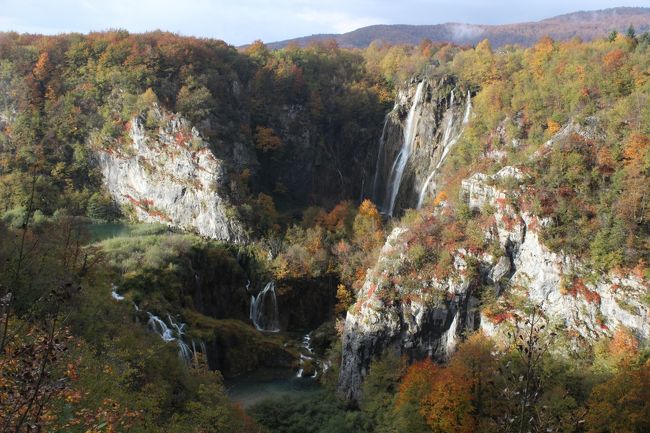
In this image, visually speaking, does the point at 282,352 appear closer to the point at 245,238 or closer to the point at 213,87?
the point at 245,238

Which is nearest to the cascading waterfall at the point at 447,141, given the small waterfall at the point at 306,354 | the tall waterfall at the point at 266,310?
the tall waterfall at the point at 266,310

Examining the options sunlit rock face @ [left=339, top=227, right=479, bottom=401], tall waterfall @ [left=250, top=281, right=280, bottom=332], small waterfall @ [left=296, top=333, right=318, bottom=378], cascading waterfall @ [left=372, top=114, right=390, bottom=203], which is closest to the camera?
sunlit rock face @ [left=339, top=227, right=479, bottom=401]

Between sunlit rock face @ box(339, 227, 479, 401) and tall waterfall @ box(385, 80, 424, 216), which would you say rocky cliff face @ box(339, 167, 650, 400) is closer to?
sunlit rock face @ box(339, 227, 479, 401)

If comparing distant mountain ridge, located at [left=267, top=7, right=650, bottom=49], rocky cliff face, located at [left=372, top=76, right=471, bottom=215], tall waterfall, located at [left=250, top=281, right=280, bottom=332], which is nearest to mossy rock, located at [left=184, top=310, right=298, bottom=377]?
tall waterfall, located at [left=250, top=281, right=280, bottom=332]

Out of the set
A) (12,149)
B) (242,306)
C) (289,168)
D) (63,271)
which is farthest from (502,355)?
A: (12,149)

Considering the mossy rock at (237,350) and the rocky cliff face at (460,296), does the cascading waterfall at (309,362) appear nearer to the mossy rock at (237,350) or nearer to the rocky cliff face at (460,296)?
the mossy rock at (237,350)

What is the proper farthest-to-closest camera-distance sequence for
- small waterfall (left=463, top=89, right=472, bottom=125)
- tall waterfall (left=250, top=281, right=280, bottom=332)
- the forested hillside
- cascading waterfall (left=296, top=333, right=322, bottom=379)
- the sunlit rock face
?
small waterfall (left=463, top=89, right=472, bottom=125) < tall waterfall (left=250, top=281, right=280, bottom=332) < cascading waterfall (left=296, top=333, right=322, bottom=379) < the sunlit rock face < the forested hillside
